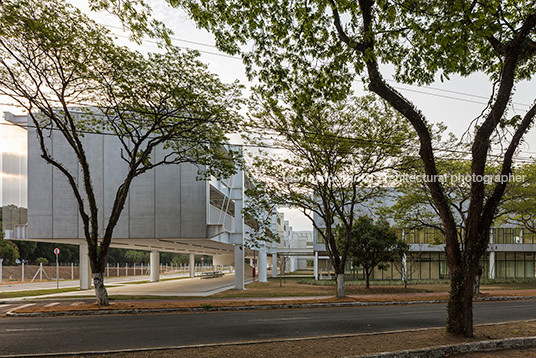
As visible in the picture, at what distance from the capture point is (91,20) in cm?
1401

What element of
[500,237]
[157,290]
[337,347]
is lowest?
[157,290]

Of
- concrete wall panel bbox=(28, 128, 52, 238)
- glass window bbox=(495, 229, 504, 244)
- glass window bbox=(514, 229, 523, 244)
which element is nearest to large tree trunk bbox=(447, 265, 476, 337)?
concrete wall panel bbox=(28, 128, 52, 238)

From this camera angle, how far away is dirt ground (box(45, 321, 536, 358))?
7914 mm

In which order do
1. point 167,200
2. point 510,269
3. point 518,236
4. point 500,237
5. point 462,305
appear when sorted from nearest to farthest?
point 462,305
point 167,200
point 518,236
point 500,237
point 510,269

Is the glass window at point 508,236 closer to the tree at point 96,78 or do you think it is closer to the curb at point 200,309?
the curb at point 200,309

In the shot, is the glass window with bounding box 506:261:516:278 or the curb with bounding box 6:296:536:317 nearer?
the curb with bounding box 6:296:536:317

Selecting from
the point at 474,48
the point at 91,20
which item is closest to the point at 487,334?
the point at 474,48

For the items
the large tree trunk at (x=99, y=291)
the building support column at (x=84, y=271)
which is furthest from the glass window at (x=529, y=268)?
the large tree trunk at (x=99, y=291)

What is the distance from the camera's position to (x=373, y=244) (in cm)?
2828

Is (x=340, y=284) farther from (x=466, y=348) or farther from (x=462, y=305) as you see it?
(x=466, y=348)

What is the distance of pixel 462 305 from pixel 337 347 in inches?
132

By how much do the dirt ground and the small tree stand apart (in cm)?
1842

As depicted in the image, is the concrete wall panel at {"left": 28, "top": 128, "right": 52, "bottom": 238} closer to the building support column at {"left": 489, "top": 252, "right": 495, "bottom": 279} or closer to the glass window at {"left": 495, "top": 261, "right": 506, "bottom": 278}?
the building support column at {"left": 489, "top": 252, "right": 495, "bottom": 279}

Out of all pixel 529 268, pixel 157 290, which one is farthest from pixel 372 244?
pixel 529 268
